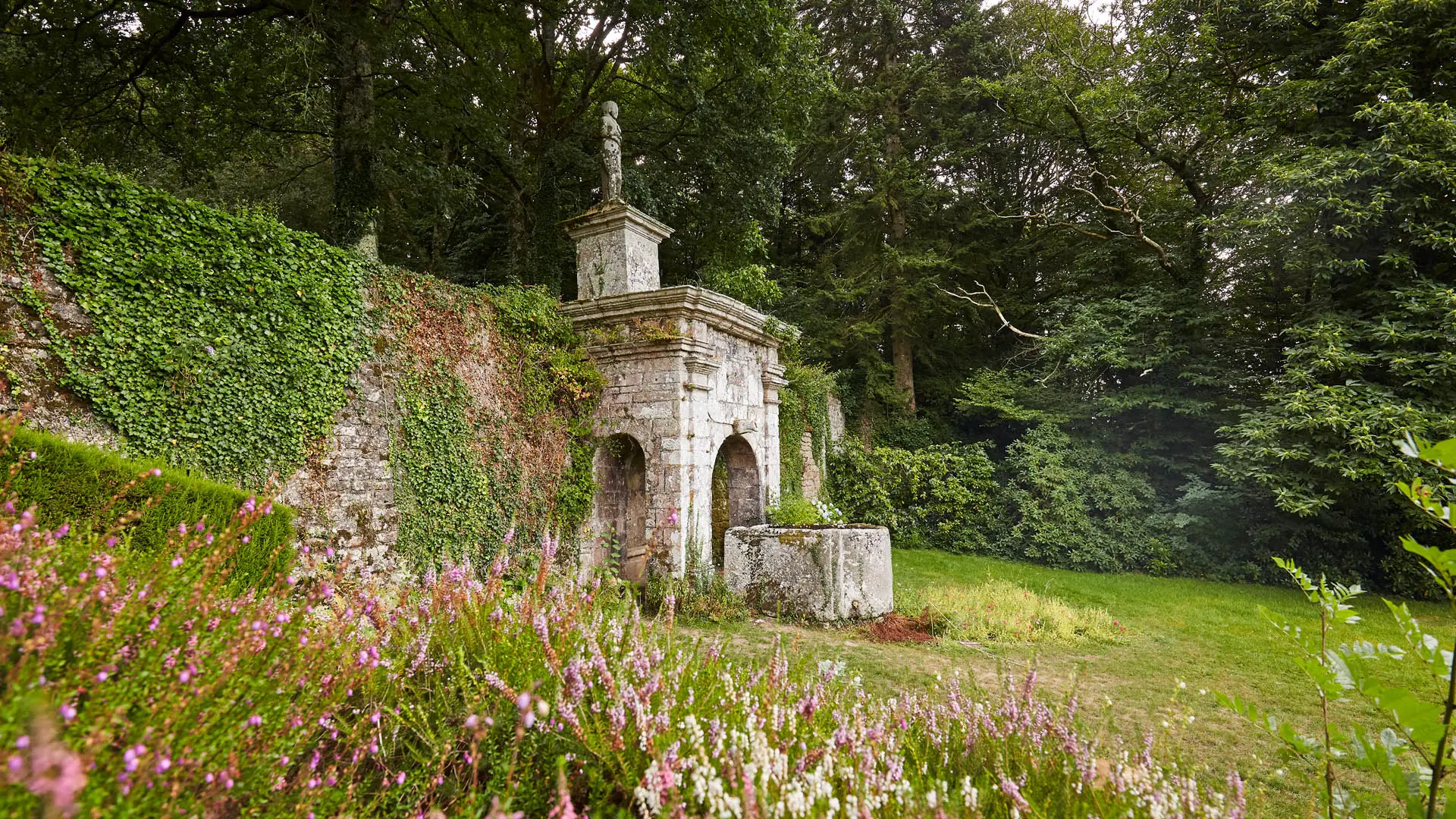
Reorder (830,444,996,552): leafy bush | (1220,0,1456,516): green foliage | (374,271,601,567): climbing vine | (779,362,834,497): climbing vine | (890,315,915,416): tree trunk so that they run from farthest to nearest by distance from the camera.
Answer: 1. (890,315,915,416): tree trunk
2. (830,444,996,552): leafy bush
3. (779,362,834,497): climbing vine
4. (1220,0,1456,516): green foliage
5. (374,271,601,567): climbing vine

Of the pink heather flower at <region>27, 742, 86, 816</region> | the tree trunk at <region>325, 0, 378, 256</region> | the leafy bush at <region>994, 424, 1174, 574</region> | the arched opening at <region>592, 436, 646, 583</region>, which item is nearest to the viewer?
the pink heather flower at <region>27, 742, 86, 816</region>

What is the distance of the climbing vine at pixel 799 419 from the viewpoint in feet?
34.4

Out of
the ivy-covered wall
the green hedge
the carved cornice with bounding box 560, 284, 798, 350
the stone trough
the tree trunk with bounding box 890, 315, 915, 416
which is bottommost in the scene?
the stone trough

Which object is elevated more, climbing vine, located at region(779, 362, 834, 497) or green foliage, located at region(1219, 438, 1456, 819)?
climbing vine, located at region(779, 362, 834, 497)

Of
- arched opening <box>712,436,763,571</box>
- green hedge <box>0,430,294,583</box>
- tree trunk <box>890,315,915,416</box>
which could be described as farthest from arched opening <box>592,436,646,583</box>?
tree trunk <box>890,315,915,416</box>

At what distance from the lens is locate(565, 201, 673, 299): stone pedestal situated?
25.0 feet

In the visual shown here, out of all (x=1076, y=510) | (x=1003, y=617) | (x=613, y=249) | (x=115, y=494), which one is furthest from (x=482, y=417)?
(x=1076, y=510)

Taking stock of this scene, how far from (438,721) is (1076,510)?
1246 centimetres

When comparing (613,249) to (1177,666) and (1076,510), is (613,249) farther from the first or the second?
(1076,510)

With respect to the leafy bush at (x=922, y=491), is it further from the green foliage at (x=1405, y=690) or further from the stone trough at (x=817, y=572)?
the green foliage at (x=1405, y=690)

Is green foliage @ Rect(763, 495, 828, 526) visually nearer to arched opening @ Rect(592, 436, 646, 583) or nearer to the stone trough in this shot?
the stone trough

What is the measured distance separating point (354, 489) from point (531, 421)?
2.00 metres

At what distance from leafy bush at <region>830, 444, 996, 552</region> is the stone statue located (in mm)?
7852

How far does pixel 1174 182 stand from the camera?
1378cm
